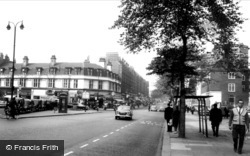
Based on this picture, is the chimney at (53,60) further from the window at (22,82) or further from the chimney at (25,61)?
the window at (22,82)

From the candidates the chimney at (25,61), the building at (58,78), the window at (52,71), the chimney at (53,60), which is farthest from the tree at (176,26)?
the chimney at (25,61)

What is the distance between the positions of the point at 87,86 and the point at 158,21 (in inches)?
2697

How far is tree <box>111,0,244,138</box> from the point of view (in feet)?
47.1

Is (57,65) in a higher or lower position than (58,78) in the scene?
higher

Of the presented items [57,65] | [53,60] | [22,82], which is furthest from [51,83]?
[22,82]

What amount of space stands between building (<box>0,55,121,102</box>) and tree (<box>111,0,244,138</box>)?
212 ft

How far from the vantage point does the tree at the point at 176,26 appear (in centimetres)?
1436

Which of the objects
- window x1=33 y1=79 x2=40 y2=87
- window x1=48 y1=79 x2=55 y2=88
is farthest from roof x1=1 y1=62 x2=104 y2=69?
window x1=48 y1=79 x2=55 y2=88

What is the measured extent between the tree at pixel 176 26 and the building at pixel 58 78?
64.6 meters

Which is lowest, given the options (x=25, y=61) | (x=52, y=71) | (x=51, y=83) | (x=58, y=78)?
(x=51, y=83)

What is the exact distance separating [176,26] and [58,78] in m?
71.0

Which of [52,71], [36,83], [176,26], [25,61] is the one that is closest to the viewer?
[176,26]

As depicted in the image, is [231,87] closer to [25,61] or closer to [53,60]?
[53,60]

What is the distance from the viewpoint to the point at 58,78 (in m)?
82.2
